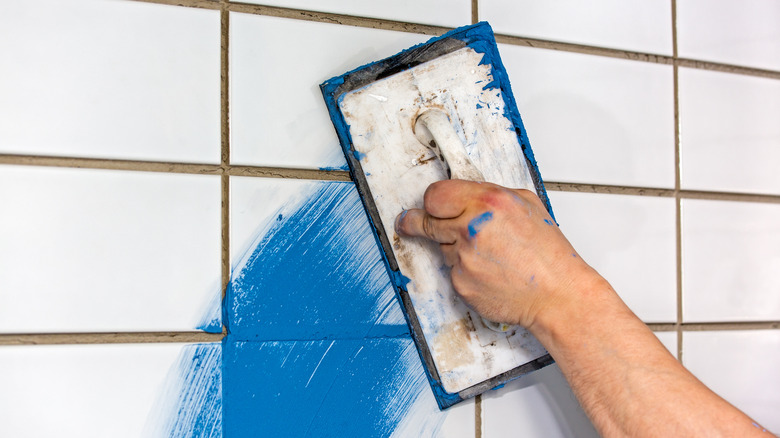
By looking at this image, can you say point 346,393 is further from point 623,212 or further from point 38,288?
point 623,212

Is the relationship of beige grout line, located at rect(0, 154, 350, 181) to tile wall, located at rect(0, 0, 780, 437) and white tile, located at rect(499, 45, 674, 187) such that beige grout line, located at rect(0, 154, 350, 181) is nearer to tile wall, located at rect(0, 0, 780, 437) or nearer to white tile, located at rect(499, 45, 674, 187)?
tile wall, located at rect(0, 0, 780, 437)

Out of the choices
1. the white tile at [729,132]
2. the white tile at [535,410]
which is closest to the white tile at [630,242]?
the white tile at [729,132]

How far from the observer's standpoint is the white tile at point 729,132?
3.56 feet

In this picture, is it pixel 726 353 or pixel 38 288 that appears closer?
pixel 38 288

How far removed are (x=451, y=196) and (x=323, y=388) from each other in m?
0.38

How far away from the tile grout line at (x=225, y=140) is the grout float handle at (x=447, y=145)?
0.30 meters

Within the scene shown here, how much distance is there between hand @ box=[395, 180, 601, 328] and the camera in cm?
72

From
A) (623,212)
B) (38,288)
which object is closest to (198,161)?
(38,288)

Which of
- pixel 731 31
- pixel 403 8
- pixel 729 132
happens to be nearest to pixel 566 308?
pixel 403 8

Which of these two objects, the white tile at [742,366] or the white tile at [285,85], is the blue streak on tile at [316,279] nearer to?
the white tile at [285,85]

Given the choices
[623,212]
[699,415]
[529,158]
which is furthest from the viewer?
[623,212]

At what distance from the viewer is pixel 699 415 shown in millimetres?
664

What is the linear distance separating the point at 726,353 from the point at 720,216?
273 mm

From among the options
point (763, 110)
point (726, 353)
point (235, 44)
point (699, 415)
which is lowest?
point (699, 415)
